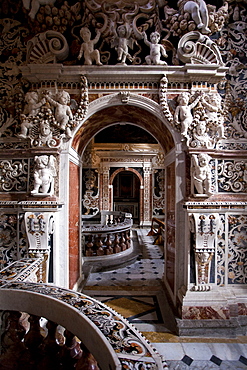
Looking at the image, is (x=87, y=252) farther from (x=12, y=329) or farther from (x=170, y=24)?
(x=170, y=24)

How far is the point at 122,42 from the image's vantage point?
146 inches

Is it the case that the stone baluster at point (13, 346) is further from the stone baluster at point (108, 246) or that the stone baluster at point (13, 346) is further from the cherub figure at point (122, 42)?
the stone baluster at point (108, 246)

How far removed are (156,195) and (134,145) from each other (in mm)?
3059

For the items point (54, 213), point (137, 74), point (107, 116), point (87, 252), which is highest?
point (137, 74)

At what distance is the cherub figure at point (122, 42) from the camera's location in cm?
371

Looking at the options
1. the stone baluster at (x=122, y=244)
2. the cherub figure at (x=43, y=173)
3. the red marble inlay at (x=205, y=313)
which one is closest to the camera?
the red marble inlay at (x=205, y=313)

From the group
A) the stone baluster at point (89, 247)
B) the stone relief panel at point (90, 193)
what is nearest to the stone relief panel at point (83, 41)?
the stone baluster at point (89, 247)

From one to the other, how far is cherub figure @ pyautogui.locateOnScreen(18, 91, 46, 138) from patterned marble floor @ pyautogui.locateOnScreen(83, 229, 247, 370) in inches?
128

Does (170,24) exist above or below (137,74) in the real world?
above

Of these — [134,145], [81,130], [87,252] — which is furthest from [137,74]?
[134,145]

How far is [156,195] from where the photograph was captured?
12938mm

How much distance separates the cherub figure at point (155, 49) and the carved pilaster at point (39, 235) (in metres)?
2.97

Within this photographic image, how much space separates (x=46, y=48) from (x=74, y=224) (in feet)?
9.87

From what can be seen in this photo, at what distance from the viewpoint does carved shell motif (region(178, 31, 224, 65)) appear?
3656 millimetres
